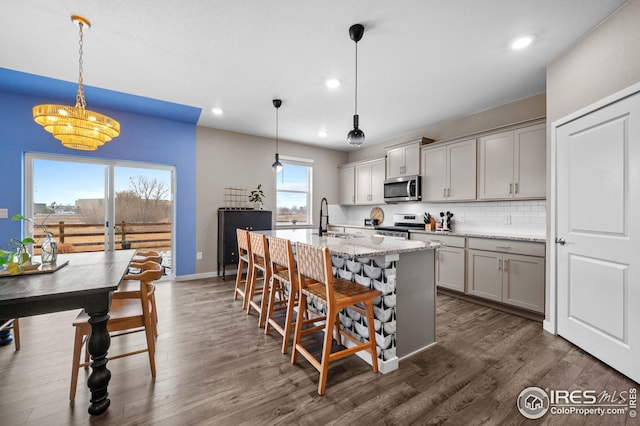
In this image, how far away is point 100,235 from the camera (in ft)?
13.2

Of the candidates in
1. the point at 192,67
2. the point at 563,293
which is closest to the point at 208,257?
the point at 192,67

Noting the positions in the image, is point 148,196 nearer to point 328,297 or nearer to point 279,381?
point 279,381

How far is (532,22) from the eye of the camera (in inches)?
84.0

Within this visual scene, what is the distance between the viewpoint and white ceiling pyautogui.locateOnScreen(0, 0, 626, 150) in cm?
202

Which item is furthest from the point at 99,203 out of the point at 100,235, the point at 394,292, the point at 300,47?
the point at 394,292

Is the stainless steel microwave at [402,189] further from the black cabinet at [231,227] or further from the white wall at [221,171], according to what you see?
the black cabinet at [231,227]

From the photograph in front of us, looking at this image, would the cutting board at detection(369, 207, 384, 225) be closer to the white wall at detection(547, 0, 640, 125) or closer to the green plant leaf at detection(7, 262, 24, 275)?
the white wall at detection(547, 0, 640, 125)

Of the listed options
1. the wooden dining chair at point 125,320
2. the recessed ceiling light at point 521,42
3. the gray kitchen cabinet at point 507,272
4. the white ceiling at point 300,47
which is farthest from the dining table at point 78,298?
the gray kitchen cabinet at point 507,272

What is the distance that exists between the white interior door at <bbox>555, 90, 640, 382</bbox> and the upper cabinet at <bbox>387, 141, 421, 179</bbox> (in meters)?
2.15

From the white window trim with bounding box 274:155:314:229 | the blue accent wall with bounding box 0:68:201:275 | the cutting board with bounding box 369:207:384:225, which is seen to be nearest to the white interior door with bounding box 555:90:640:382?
the cutting board with bounding box 369:207:384:225

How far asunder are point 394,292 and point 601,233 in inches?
70.1

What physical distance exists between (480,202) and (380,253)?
2971 millimetres

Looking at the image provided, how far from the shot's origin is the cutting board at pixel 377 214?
5707 mm

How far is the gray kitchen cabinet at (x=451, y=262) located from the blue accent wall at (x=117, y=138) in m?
4.05
